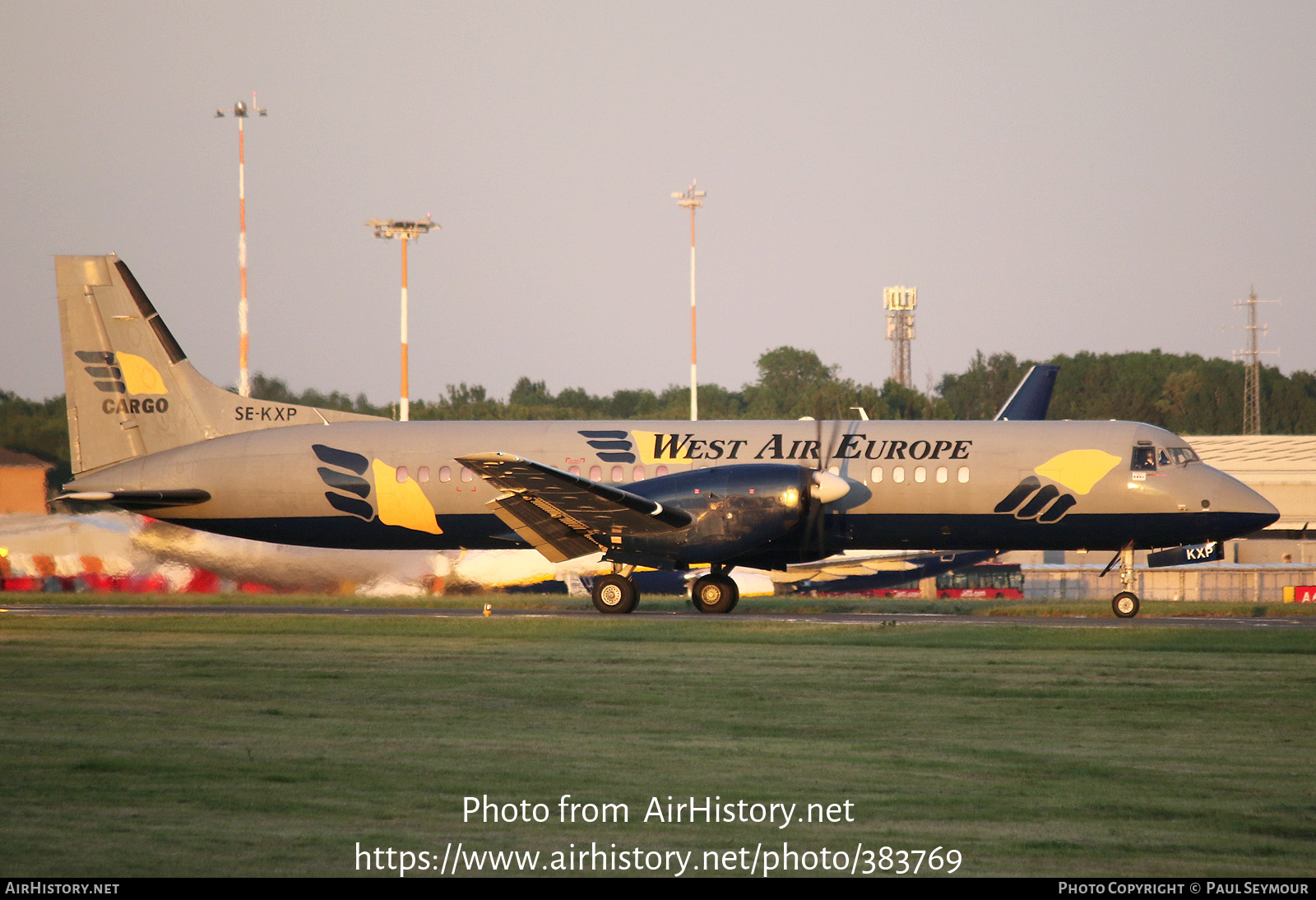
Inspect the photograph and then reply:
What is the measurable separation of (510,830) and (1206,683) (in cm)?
1029

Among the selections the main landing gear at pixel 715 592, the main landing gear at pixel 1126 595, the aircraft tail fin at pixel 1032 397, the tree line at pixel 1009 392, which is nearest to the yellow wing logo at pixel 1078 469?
the main landing gear at pixel 1126 595

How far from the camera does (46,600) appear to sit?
92.1 feet

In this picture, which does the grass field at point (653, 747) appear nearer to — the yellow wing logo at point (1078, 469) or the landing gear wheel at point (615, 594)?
the landing gear wheel at point (615, 594)

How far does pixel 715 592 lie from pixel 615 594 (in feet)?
6.02

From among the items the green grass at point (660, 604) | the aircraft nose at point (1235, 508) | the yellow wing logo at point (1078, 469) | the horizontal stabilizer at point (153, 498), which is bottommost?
the green grass at point (660, 604)

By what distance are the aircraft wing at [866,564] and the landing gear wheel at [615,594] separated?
38.1 ft

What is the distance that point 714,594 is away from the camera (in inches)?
967

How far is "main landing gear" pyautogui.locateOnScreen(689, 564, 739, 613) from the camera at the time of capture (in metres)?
24.6

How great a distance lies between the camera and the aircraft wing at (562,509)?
871 inches

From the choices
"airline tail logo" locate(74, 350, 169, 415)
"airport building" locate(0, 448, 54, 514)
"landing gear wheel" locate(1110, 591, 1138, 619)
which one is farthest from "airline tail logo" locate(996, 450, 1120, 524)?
"airport building" locate(0, 448, 54, 514)

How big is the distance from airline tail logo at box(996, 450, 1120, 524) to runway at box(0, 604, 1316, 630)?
197 centimetres

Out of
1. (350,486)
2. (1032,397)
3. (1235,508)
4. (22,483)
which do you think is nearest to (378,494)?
(350,486)
